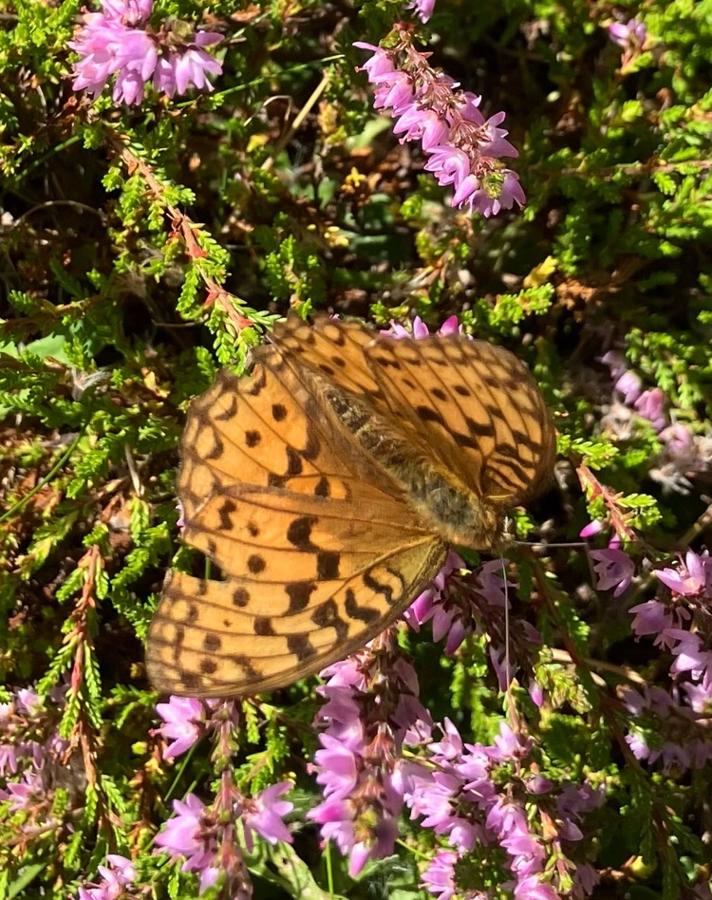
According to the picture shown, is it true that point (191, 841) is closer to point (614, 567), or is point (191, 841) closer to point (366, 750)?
point (366, 750)

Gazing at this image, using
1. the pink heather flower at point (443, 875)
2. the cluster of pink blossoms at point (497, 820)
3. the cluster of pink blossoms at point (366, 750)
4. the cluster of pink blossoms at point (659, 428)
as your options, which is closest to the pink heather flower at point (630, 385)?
the cluster of pink blossoms at point (659, 428)

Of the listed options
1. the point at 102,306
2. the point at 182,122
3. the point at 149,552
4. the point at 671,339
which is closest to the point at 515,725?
the point at 149,552

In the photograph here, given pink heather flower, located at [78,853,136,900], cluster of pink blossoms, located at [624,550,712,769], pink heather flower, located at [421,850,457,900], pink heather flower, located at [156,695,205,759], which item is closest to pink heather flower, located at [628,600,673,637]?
cluster of pink blossoms, located at [624,550,712,769]

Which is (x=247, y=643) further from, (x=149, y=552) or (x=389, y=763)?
(x=149, y=552)

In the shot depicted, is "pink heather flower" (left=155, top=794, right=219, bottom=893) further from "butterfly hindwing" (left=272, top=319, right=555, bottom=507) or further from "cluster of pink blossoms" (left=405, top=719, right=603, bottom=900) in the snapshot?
"butterfly hindwing" (left=272, top=319, right=555, bottom=507)

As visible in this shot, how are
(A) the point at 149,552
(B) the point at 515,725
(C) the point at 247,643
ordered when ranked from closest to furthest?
1. (C) the point at 247,643
2. (B) the point at 515,725
3. (A) the point at 149,552

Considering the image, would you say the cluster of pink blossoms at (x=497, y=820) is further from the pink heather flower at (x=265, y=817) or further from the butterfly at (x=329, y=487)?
the butterfly at (x=329, y=487)
